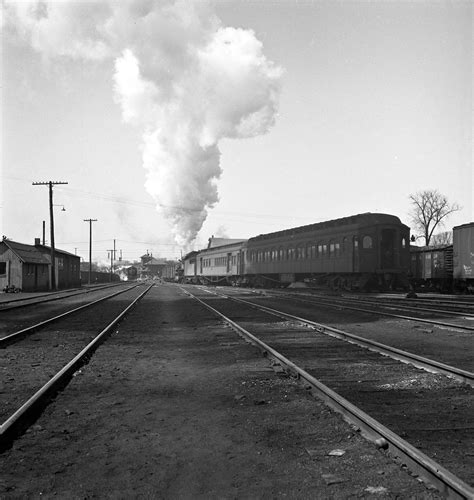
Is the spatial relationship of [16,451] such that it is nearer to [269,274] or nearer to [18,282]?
[269,274]

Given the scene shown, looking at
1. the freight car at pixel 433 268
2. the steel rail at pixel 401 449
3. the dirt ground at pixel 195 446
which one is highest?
the freight car at pixel 433 268

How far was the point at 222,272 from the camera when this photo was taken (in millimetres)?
44031

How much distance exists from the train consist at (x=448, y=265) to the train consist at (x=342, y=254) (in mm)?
2757

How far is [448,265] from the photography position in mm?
30312

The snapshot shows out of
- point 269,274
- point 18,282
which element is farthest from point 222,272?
point 18,282

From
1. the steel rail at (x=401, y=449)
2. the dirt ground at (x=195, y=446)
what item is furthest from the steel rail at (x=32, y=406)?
the steel rail at (x=401, y=449)

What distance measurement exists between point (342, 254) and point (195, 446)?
21.6 m

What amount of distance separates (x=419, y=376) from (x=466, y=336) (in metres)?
4.34

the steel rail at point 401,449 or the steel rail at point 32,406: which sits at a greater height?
the steel rail at point 401,449

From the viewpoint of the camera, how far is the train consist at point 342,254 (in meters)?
23.5

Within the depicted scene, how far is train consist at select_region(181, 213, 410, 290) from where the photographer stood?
77.0ft

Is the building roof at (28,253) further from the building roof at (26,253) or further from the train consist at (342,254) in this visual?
Answer: the train consist at (342,254)

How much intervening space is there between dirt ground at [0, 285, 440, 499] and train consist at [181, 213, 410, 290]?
1817cm

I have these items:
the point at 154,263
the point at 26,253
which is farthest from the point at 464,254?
the point at 154,263
